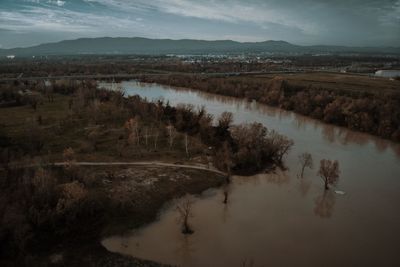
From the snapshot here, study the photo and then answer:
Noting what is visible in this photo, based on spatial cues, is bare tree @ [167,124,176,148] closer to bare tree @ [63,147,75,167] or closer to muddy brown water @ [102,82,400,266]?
muddy brown water @ [102,82,400,266]

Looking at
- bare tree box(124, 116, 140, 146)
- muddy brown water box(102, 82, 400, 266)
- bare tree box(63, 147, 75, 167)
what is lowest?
muddy brown water box(102, 82, 400, 266)

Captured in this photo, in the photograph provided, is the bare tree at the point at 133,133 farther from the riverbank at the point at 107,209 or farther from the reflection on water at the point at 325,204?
the reflection on water at the point at 325,204

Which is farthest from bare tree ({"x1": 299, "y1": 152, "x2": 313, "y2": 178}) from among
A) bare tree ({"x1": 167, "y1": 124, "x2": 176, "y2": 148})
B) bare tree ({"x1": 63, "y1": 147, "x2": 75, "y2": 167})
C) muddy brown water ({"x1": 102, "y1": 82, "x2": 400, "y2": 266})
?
bare tree ({"x1": 63, "y1": 147, "x2": 75, "y2": 167})

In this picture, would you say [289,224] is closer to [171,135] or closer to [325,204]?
[325,204]

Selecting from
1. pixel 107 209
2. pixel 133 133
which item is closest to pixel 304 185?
pixel 107 209

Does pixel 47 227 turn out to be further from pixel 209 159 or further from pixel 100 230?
pixel 209 159

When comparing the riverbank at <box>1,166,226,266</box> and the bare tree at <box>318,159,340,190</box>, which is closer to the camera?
the riverbank at <box>1,166,226,266</box>

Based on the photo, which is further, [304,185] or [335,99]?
[335,99]

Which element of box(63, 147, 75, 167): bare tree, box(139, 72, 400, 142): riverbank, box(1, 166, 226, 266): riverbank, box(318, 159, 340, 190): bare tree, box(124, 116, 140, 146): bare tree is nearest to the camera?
box(1, 166, 226, 266): riverbank

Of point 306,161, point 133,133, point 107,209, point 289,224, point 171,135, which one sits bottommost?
point 289,224
